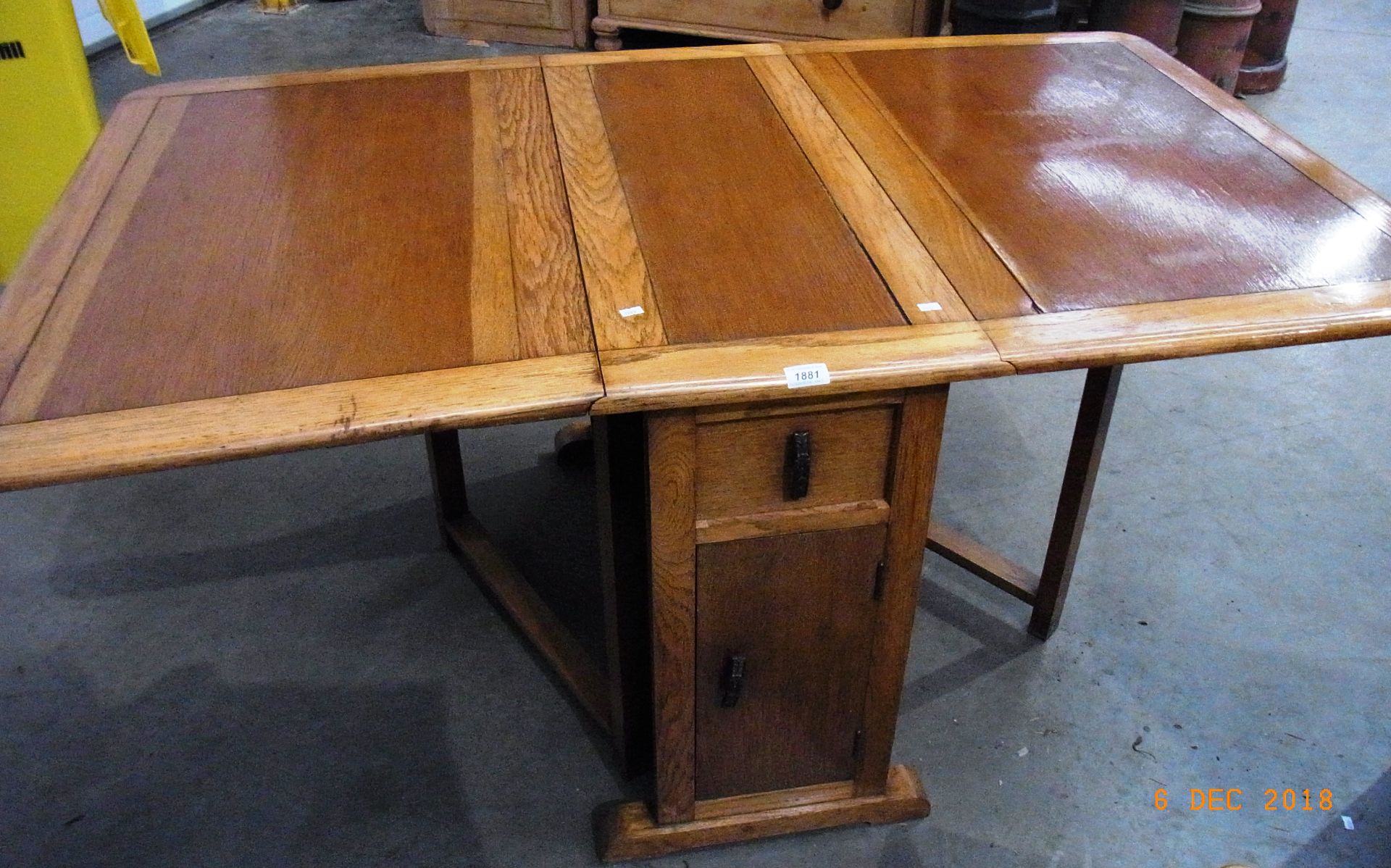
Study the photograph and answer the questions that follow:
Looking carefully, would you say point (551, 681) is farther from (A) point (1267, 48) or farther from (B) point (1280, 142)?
(A) point (1267, 48)

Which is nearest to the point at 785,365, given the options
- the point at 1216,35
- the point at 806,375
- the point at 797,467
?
the point at 806,375

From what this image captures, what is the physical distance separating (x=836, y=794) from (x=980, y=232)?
0.75 meters

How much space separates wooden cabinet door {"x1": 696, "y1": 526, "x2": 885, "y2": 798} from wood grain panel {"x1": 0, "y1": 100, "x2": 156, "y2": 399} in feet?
2.28

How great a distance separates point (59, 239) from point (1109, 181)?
3.92 ft

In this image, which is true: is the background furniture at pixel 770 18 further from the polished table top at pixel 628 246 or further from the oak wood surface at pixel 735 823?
the oak wood surface at pixel 735 823

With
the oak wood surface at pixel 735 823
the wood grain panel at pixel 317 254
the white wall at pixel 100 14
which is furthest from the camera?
the white wall at pixel 100 14

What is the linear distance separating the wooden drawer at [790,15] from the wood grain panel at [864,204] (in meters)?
1.88

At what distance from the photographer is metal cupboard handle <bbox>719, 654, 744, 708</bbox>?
50.4 inches

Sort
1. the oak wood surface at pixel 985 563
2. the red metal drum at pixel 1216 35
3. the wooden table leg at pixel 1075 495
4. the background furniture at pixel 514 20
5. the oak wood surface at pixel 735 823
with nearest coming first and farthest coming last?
the oak wood surface at pixel 735 823
the wooden table leg at pixel 1075 495
the oak wood surface at pixel 985 563
the red metal drum at pixel 1216 35
the background furniture at pixel 514 20

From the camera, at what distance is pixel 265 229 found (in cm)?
122

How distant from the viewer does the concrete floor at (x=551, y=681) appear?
1493 millimetres

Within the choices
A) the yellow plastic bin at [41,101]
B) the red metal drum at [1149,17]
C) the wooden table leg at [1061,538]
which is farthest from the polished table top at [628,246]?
the red metal drum at [1149,17]

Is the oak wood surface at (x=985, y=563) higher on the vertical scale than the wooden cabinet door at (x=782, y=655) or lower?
lower

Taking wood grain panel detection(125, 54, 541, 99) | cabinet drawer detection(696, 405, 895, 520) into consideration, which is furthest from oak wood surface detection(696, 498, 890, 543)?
wood grain panel detection(125, 54, 541, 99)
